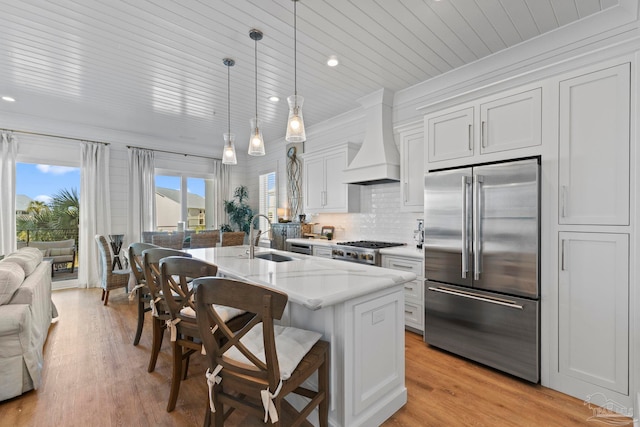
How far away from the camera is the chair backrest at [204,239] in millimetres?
4836

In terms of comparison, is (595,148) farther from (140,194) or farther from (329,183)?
(140,194)

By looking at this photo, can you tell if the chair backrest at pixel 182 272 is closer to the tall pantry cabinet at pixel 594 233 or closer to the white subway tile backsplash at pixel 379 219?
the tall pantry cabinet at pixel 594 233

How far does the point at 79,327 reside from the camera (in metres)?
3.37

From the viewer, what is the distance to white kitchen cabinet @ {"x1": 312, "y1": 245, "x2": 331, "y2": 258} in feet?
13.8

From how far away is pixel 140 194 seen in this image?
5.67 m

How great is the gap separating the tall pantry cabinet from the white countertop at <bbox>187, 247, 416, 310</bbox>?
49.9 inches

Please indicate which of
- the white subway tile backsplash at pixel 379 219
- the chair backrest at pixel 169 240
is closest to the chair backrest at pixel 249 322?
the white subway tile backsplash at pixel 379 219

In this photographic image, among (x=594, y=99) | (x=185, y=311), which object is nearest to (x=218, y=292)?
(x=185, y=311)

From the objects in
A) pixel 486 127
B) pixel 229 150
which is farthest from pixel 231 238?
pixel 486 127

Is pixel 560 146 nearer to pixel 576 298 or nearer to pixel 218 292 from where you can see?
pixel 576 298

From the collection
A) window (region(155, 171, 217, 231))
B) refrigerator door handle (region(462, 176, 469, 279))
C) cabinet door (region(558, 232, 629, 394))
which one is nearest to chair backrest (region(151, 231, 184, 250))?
window (region(155, 171, 217, 231))

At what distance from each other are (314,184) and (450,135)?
2.64 m

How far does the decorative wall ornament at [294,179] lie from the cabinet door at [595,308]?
4.19 meters

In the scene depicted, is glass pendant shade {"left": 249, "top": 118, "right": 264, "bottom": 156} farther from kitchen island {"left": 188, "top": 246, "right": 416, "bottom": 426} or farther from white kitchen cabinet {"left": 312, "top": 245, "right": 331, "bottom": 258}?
white kitchen cabinet {"left": 312, "top": 245, "right": 331, "bottom": 258}
